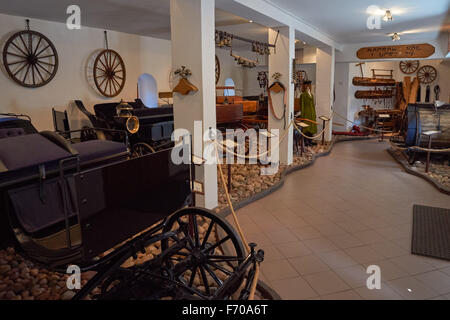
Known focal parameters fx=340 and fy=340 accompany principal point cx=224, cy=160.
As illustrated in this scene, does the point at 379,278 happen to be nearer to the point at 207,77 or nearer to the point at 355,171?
the point at 207,77

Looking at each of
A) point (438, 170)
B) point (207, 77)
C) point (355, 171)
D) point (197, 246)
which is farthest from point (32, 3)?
point (438, 170)

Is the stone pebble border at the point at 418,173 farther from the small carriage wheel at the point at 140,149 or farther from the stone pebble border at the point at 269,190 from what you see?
the small carriage wheel at the point at 140,149

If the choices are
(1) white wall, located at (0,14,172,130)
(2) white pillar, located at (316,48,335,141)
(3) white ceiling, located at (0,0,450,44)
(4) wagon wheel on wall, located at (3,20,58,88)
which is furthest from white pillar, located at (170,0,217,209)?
(2) white pillar, located at (316,48,335,141)

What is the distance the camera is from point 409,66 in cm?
1409

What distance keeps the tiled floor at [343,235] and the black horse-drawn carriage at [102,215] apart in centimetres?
67

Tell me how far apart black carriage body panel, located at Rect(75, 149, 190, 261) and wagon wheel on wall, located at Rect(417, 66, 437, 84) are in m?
14.1

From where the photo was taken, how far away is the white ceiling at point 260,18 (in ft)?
21.0

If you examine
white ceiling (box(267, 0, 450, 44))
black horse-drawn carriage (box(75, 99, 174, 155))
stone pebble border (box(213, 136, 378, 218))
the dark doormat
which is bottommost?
the dark doormat

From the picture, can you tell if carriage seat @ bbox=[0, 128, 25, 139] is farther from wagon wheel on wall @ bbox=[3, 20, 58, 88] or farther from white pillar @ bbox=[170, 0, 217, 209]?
wagon wheel on wall @ bbox=[3, 20, 58, 88]

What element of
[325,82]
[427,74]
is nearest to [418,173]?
[325,82]

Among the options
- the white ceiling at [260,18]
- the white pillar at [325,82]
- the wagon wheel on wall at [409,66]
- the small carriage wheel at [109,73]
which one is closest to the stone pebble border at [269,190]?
the white pillar at [325,82]

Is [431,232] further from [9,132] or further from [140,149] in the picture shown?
[9,132]

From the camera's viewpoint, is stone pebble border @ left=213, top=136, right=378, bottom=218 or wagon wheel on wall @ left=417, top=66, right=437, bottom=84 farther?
wagon wheel on wall @ left=417, top=66, right=437, bottom=84

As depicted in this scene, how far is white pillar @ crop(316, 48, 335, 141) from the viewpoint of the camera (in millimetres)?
10928
